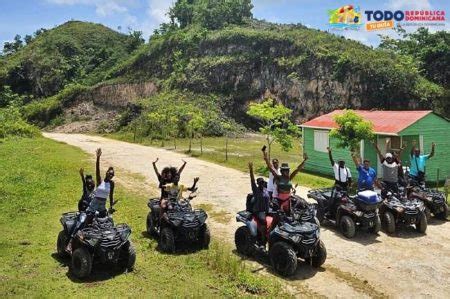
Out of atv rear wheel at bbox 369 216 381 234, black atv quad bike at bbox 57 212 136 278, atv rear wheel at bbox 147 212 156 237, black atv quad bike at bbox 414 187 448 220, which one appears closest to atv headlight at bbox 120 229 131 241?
black atv quad bike at bbox 57 212 136 278

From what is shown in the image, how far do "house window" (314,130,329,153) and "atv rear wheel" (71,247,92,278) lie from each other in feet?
62.2

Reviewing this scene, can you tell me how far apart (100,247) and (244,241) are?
3.62 metres

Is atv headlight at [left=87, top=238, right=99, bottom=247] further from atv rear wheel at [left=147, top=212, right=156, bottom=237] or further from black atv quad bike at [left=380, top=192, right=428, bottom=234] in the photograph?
black atv quad bike at [left=380, top=192, right=428, bottom=234]

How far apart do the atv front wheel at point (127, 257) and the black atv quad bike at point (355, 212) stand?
6.21 metres

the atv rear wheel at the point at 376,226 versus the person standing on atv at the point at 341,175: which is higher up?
the person standing on atv at the point at 341,175

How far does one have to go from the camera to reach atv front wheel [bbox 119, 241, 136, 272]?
34.5 ft

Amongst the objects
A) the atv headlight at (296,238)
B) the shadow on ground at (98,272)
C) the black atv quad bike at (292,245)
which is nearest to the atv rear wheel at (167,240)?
the shadow on ground at (98,272)

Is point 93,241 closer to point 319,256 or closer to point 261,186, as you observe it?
point 261,186

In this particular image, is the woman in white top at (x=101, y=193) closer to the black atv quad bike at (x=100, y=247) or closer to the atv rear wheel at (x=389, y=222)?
the black atv quad bike at (x=100, y=247)

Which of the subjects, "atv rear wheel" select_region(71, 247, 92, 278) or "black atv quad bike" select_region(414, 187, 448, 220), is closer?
"atv rear wheel" select_region(71, 247, 92, 278)

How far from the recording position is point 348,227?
1325 cm

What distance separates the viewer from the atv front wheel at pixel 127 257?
34.5 feet

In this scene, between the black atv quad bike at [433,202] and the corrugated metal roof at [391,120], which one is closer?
the black atv quad bike at [433,202]

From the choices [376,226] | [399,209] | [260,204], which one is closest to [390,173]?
[399,209]
